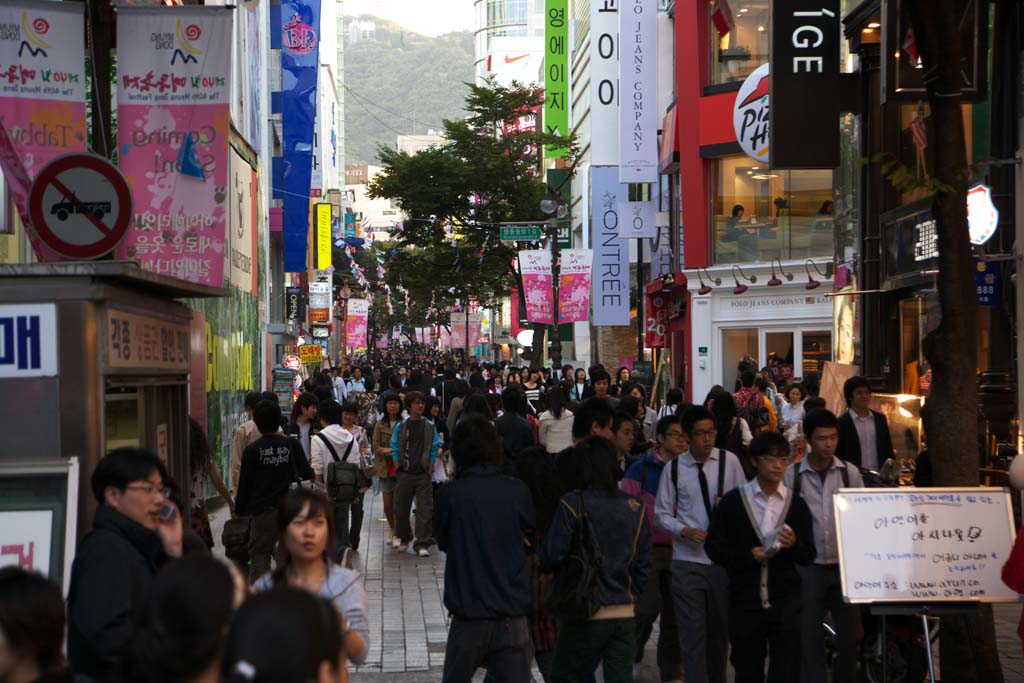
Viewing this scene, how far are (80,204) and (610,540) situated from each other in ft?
12.6

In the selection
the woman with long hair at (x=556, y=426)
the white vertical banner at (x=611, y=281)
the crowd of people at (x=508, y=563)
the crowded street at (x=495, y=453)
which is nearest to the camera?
the crowd of people at (x=508, y=563)

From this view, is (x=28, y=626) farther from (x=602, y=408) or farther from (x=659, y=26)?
(x=659, y=26)

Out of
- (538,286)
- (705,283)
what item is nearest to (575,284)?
(538,286)

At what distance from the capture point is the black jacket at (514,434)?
1395cm

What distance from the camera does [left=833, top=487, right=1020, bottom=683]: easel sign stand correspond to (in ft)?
24.8

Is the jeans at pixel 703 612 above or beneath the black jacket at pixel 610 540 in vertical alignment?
beneath

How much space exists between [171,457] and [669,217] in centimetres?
2863

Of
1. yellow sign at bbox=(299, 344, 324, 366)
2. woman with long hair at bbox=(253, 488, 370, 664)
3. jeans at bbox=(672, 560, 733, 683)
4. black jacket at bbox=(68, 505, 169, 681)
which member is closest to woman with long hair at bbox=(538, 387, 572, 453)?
jeans at bbox=(672, 560, 733, 683)

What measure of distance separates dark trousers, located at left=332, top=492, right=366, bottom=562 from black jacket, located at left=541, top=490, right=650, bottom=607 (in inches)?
215

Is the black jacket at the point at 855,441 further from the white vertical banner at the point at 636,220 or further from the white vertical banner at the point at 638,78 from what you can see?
the white vertical banner at the point at 636,220

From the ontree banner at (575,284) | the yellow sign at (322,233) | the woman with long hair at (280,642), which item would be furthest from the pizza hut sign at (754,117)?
the yellow sign at (322,233)

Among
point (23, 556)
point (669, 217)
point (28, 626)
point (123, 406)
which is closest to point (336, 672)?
point (28, 626)

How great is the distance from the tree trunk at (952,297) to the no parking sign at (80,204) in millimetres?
4832

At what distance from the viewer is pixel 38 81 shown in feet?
34.1
